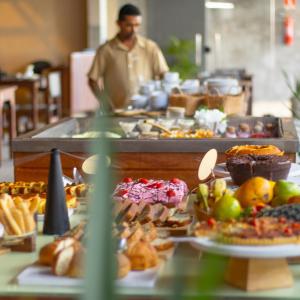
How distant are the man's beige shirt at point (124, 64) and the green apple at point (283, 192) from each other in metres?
4.72

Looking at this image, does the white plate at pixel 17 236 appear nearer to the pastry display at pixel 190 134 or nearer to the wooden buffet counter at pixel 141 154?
the wooden buffet counter at pixel 141 154

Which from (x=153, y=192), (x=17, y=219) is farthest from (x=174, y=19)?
(x=17, y=219)

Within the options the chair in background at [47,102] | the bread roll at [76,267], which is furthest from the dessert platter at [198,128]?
the chair in background at [47,102]

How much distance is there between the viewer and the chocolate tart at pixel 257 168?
2.66m

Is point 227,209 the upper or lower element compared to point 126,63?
A: lower

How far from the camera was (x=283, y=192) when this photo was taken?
229cm

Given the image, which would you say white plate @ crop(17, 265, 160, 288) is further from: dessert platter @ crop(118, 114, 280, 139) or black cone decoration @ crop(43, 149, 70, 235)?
dessert platter @ crop(118, 114, 280, 139)

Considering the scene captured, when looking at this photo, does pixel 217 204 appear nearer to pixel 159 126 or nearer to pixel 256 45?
pixel 159 126

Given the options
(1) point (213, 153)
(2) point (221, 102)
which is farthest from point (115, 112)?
(1) point (213, 153)

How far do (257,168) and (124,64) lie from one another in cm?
448

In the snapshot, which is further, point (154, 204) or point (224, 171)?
point (224, 171)

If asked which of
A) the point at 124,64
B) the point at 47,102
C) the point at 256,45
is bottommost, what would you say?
the point at 47,102

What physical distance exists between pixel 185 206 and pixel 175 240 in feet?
1.68

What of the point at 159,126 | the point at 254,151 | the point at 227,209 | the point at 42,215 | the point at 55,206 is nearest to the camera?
the point at 227,209
